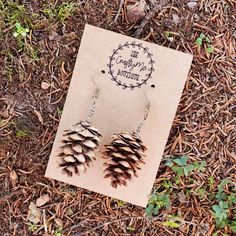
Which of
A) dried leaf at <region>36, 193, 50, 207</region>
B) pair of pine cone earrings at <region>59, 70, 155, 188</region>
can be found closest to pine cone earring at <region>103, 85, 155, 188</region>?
pair of pine cone earrings at <region>59, 70, 155, 188</region>

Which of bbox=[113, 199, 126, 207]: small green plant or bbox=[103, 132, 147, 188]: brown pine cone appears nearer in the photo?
bbox=[103, 132, 147, 188]: brown pine cone

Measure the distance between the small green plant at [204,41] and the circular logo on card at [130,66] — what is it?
0.49 ft

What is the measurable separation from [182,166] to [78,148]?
13.2 inches

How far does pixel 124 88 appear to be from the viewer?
1.53 metres

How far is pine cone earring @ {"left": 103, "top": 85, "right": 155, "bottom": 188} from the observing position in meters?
1.46

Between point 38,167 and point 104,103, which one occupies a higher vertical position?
point 104,103

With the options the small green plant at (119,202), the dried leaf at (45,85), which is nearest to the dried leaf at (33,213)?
the small green plant at (119,202)

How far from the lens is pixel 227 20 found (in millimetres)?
1541

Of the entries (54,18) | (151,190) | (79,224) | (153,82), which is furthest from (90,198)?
(54,18)

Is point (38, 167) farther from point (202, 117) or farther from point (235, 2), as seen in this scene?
point (235, 2)

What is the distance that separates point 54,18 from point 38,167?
46 centimetres

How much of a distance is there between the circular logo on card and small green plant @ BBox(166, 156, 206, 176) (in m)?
0.26

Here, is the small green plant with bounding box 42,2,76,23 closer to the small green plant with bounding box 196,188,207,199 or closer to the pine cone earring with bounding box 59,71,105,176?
the pine cone earring with bounding box 59,71,105,176

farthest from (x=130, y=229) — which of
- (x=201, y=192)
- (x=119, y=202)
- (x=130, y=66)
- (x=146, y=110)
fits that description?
(x=130, y=66)
